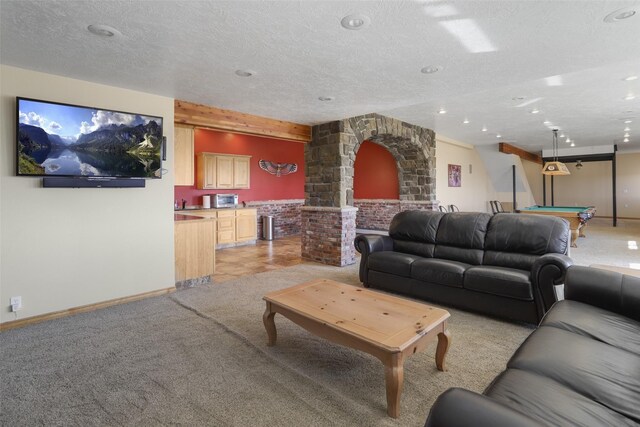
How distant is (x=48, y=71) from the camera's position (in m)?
3.14

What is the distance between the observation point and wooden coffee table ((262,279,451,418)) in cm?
183

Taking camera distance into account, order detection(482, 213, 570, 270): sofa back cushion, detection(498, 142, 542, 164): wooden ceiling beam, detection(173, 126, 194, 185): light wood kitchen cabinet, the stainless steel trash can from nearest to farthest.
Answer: detection(482, 213, 570, 270): sofa back cushion → detection(173, 126, 194, 185): light wood kitchen cabinet → the stainless steel trash can → detection(498, 142, 542, 164): wooden ceiling beam

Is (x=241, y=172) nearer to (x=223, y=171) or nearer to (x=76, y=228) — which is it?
(x=223, y=171)

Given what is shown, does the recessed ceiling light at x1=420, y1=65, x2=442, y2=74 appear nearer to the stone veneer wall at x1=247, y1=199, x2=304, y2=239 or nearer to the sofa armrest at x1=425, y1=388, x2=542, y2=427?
the sofa armrest at x1=425, y1=388, x2=542, y2=427

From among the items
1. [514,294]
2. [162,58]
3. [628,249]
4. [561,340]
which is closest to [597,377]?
[561,340]

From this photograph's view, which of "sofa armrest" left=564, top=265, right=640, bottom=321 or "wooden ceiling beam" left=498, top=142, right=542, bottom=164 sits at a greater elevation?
"wooden ceiling beam" left=498, top=142, right=542, bottom=164

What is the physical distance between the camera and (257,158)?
26.9ft

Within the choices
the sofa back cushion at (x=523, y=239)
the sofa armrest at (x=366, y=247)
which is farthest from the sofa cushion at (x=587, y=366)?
the sofa armrest at (x=366, y=247)

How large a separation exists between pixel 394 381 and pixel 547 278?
74.7 inches

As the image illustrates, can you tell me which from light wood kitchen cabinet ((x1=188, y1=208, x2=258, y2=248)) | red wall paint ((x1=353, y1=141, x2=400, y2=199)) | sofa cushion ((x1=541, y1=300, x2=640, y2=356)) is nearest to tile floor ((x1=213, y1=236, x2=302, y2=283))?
light wood kitchen cabinet ((x1=188, y1=208, x2=258, y2=248))

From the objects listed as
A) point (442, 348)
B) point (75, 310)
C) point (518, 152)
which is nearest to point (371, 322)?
point (442, 348)

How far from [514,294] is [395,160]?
5816mm

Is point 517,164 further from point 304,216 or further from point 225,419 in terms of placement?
point 225,419

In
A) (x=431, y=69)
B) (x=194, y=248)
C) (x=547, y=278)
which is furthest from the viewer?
(x=194, y=248)
